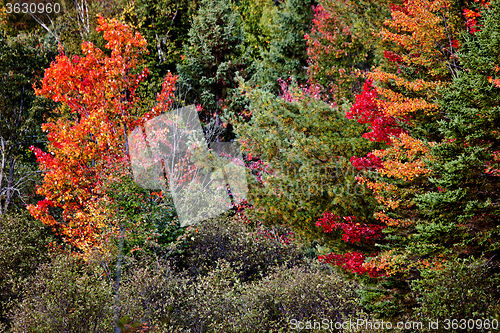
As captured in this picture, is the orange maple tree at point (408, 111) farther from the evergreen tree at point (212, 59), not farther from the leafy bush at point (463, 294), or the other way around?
the evergreen tree at point (212, 59)

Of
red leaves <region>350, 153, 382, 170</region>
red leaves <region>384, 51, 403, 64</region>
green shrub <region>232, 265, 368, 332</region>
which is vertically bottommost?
green shrub <region>232, 265, 368, 332</region>

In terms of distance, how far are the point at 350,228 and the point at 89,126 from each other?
28.8 feet

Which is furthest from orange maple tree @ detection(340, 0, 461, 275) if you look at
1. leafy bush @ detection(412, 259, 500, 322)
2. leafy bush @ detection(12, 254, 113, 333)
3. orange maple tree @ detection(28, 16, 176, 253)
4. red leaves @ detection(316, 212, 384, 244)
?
orange maple tree @ detection(28, 16, 176, 253)

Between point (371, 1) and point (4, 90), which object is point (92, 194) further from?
point (371, 1)

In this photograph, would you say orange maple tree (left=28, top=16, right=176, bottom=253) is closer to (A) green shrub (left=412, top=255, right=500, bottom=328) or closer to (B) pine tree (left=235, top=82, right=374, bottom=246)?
(B) pine tree (left=235, top=82, right=374, bottom=246)

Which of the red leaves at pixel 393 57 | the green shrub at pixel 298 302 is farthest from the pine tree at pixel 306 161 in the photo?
the red leaves at pixel 393 57

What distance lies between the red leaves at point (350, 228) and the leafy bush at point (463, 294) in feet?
10.0

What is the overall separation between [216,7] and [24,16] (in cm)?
1449

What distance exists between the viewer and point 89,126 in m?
14.2

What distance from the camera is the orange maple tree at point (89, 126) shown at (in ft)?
44.8

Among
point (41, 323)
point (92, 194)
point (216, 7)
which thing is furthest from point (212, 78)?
point (41, 323)

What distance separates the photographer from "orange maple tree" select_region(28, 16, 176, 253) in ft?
44.8

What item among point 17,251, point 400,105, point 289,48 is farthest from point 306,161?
point 289,48

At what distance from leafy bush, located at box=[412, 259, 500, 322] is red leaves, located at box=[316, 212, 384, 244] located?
10.0 feet
